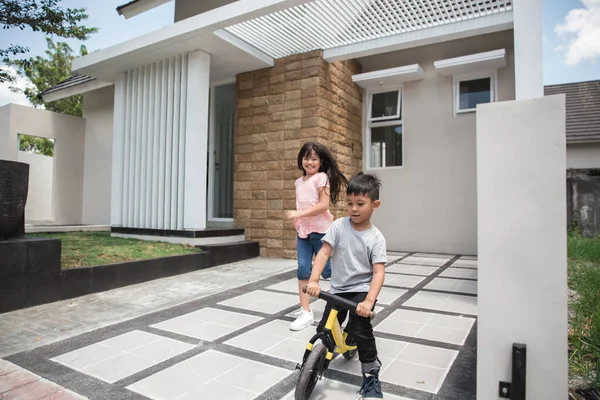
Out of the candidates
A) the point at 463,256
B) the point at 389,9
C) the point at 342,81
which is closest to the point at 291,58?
the point at 342,81

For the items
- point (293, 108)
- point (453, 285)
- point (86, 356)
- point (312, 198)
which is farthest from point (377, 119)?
point (86, 356)

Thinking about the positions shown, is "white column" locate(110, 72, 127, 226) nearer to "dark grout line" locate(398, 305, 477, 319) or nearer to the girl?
the girl

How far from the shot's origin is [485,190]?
162cm

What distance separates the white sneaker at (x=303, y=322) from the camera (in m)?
2.83

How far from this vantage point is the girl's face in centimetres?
283

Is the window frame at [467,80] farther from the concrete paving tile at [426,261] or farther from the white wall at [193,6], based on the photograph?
the white wall at [193,6]

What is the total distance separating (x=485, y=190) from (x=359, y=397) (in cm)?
114

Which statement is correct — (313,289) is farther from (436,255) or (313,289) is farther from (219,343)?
(436,255)

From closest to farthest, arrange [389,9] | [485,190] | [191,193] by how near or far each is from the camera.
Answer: [485,190] < [389,9] < [191,193]

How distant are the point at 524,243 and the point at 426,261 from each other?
4.70 m

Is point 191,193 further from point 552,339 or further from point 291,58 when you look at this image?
point 552,339

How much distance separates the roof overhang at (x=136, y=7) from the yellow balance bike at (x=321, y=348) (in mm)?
8309

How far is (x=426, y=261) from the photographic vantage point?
6.06m

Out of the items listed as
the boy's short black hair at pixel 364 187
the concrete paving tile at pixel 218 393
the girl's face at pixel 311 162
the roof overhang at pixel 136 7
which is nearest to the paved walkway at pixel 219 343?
the concrete paving tile at pixel 218 393
